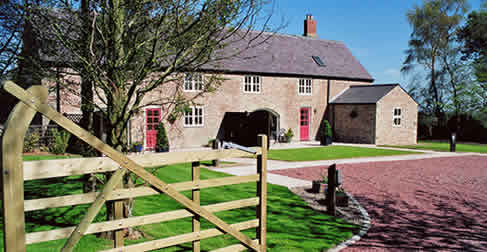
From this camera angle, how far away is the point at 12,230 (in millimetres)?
2844

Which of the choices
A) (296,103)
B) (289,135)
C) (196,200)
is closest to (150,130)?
(289,135)

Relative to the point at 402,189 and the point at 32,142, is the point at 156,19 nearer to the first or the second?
the point at 402,189

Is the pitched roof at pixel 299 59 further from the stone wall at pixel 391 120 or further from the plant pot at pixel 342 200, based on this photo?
the plant pot at pixel 342 200

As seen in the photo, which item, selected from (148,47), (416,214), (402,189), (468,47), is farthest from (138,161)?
(468,47)

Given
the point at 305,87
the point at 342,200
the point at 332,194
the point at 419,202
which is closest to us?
the point at 332,194

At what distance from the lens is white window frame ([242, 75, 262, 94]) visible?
2555cm

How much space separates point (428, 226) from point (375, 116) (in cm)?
2006

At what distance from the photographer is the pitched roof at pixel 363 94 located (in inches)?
1067

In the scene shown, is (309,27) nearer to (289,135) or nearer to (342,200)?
(289,135)

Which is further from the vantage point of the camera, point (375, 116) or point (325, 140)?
point (375, 116)

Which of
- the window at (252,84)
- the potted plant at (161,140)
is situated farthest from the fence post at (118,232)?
the window at (252,84)

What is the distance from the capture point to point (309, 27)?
33750 mm

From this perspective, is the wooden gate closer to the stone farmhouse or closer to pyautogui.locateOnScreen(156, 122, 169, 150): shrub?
pyautogui.locateOnScreen(156, 122, 169, 150): shrub

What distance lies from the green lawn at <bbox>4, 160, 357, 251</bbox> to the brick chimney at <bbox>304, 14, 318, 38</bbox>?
2640 cm
